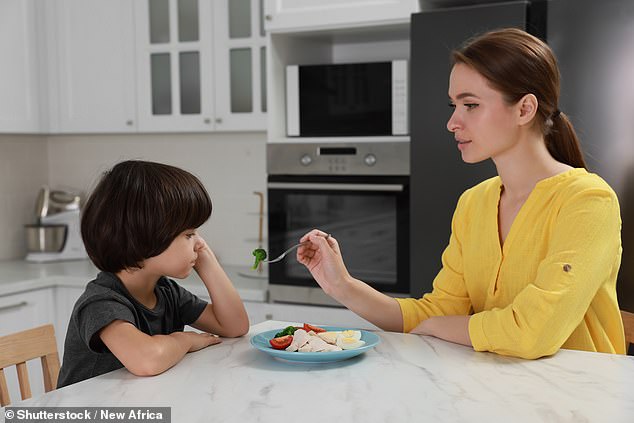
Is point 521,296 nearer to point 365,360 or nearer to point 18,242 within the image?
point 365,360

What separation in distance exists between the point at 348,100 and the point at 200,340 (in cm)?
159

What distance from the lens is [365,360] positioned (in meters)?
1.46

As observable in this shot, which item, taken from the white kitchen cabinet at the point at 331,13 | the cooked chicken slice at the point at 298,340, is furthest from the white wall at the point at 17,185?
the cooked chicken slice at the point at 298,340

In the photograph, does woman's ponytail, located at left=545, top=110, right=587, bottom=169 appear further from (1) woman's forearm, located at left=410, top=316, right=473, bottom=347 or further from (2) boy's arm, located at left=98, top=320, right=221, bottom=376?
(2) boy's arm, located at left=98, top=320, right=221, bottom=376

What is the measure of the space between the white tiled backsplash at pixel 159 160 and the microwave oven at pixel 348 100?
67 centimetres

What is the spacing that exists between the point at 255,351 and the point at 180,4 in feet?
7.66

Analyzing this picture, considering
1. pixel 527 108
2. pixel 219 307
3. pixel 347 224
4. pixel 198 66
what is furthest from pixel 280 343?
pixel 198 66

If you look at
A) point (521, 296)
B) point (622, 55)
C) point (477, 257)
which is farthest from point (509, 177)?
point (622, 55)

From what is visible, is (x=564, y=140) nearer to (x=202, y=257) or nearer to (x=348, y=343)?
(x=348, y=343)

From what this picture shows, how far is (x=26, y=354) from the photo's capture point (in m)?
1.66

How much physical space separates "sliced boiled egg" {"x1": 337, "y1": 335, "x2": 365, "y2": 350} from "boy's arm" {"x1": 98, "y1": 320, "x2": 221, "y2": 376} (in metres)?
0.29

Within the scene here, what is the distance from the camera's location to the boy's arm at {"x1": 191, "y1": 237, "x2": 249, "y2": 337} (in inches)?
67.5

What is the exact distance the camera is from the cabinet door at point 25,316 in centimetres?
331

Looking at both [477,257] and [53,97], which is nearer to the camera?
[477,257]
